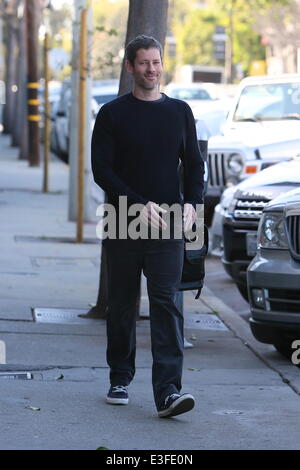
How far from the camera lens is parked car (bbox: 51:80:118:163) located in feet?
93.5

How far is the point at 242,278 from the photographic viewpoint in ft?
35.7

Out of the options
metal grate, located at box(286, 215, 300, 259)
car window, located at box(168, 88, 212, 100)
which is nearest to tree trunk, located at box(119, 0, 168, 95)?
metal grate, located at box(286, 215, 300, 259)

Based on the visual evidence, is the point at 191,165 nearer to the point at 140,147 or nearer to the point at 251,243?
the point at 140,147

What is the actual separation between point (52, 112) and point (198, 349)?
28.6 metres

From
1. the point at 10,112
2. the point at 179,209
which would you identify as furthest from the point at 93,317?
the point at 10,112

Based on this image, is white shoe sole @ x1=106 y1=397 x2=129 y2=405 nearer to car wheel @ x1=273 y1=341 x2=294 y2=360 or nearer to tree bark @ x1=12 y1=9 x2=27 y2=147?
car wheel @ x1=273 y1=341 x2=294 y2=360

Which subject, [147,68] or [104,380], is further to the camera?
[104,380]

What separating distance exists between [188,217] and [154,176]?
0.89 feet

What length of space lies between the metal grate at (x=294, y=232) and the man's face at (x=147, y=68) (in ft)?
6.92

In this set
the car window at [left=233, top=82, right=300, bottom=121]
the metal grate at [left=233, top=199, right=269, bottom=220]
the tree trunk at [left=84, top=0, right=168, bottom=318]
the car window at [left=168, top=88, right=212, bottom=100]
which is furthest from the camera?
the car window at [left=168, top=88, right=212, bottom=100]

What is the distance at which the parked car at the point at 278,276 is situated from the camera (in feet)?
26.8

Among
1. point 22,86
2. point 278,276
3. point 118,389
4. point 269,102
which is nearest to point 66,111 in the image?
point 22,86

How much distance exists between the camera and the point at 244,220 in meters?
11.2

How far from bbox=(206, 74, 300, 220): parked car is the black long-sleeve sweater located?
24.6ft
